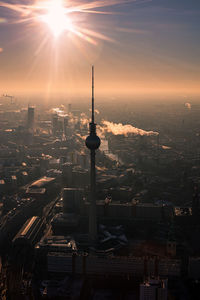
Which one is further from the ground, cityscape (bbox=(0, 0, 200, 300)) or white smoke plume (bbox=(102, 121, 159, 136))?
white smoke plume (bbox=(102, 121, 159, 136))

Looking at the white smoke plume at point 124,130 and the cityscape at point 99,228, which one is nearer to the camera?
the cityscape at point 99,228

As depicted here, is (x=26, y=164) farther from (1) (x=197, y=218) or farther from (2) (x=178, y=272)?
(2) (x=178, y=272)

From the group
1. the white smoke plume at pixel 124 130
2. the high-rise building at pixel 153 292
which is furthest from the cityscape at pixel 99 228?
the white smoke plume at pixel 124 130

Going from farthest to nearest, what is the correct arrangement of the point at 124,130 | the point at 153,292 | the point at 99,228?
the point at 124,130
the point at 99,228
the point at 153,292

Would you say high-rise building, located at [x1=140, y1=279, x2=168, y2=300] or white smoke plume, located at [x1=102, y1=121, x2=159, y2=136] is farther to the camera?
white smoke plume, located at [x1=102, y1=121, x2=159, y2=136]

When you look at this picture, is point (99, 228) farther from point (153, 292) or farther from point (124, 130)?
point (124, 130)

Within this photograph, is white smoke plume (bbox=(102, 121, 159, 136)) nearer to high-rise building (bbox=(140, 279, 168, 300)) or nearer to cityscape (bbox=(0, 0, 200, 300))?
cityscape (bbox=(0, 0, 200, 300))

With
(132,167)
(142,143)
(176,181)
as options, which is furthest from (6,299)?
(142,143)

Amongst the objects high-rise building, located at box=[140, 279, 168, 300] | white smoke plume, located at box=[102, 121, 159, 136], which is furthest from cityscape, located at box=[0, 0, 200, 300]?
white smoke plume, located at box=[102, 121, 159, 136]

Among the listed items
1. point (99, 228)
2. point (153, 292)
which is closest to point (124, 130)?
point (99, 228)

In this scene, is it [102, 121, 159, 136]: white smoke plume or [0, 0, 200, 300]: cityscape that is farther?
[102, 121, 159, 136]: white smoke plume

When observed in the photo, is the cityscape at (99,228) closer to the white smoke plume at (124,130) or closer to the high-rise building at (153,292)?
the high-rise building at (153,292)
